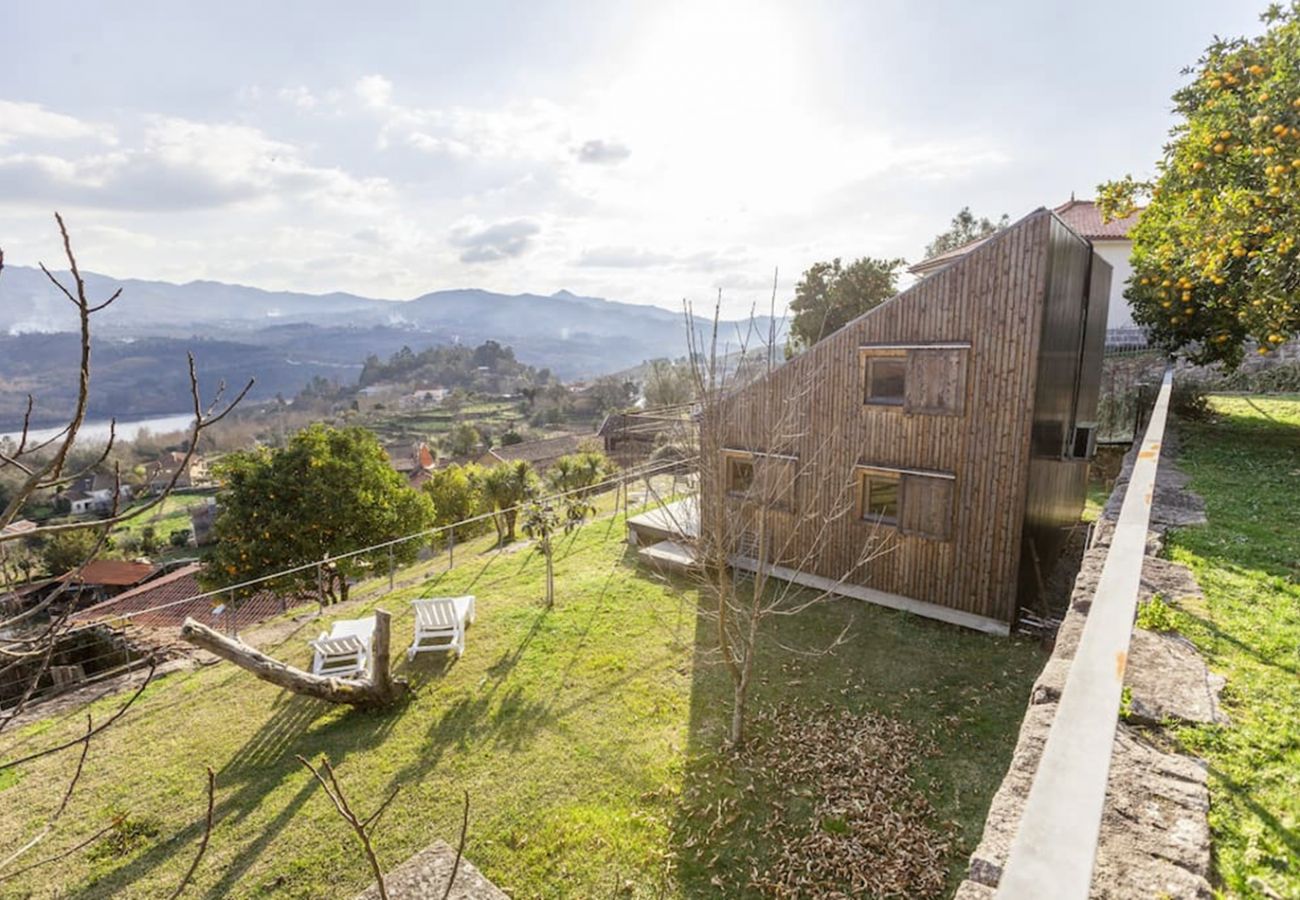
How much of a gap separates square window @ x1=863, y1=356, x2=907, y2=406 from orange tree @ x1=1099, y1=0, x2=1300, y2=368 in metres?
3.47

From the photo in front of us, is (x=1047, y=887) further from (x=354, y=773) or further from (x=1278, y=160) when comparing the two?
(x=1278, y=160)

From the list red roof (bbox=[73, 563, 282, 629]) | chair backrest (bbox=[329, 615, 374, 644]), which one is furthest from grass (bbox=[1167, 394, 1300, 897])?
red roof (bbox=[73, 563, 282, 629])

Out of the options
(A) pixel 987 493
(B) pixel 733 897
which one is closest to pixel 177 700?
(B) pixel 733 897

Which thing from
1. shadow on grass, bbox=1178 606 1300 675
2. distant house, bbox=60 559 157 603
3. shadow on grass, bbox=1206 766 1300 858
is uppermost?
shadow on grass, bbox=1178 606 1300 675

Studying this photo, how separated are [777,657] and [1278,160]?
26.9ft

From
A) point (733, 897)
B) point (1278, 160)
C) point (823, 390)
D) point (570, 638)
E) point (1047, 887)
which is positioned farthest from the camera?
point (823, 390)

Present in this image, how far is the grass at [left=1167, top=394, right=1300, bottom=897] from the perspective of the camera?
2201 mm

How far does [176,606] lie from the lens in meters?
17.6

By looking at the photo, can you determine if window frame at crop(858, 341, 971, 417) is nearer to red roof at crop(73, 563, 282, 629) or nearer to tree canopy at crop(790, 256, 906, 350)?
tree canopy at crop(790, 256, 906, 350)

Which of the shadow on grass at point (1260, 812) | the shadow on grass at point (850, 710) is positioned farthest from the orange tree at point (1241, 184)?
the shadow on grass at point (1260, 812)

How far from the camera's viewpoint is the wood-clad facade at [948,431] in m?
8.62

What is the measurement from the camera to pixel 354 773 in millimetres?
6613

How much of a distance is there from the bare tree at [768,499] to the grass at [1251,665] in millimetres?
3645

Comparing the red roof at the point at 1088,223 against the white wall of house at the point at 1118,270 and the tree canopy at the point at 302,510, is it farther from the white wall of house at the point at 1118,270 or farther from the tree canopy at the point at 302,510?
the tree canopy at the point at 302,510
